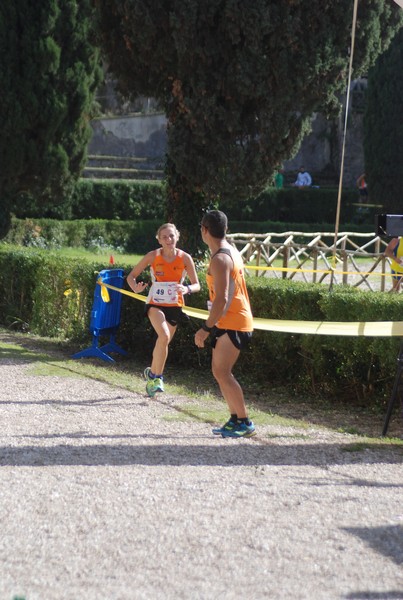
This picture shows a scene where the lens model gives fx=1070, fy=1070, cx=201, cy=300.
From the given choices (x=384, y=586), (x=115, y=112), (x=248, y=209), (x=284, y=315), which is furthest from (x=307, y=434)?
(x=115, y=112)

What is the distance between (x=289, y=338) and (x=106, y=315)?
104 inches

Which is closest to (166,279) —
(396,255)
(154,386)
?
(154,386)

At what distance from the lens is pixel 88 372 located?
11555mm

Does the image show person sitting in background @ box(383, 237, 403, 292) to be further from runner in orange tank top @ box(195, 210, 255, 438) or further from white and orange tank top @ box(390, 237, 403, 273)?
runner in orange tank top @ box(195, 210, 255, 438)

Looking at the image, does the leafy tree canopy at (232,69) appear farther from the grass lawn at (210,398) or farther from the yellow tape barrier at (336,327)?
the yellow tape barrier at (336,327)

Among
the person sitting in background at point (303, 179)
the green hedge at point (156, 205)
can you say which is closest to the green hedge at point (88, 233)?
the green hedge at point (156, 205)

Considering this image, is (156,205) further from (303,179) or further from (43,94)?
(43,94)

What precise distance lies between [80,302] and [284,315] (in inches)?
147

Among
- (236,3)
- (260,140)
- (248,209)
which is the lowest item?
(248,209)

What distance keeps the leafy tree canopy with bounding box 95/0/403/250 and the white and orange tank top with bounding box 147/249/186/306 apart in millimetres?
3867

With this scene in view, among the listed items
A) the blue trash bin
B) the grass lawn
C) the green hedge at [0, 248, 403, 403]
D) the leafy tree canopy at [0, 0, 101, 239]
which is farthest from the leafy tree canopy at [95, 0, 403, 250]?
the leafy tree canopy at [0, 0, 101, 239]

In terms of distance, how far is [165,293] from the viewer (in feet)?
33.2

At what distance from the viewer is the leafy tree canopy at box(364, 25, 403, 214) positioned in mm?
36250

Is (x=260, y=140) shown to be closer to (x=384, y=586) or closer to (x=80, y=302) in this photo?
(x=80, y=302)
